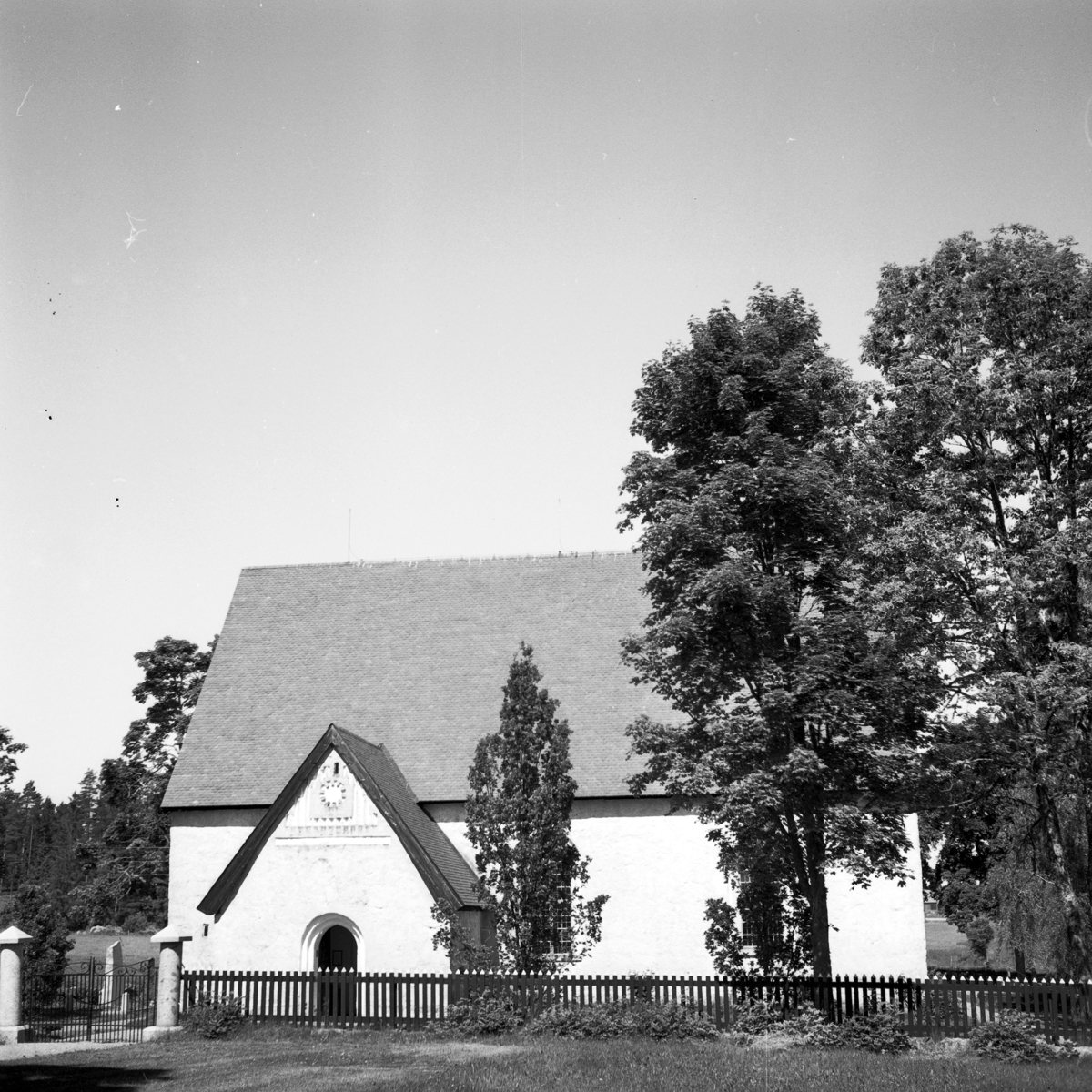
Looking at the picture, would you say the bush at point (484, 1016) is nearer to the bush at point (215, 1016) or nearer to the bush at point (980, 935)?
the bush at point (215, 1016)

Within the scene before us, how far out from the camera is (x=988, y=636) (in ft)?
76.0

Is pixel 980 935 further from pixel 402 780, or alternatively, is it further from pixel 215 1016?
pixel 215 1016

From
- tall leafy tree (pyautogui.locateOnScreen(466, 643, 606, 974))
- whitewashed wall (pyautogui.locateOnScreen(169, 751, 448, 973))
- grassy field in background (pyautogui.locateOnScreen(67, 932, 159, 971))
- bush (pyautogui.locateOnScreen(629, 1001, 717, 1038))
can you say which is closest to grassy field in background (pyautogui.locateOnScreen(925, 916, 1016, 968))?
tall leafy tree (pyautogui.locateOnScreen(466, 643, 606, 974))

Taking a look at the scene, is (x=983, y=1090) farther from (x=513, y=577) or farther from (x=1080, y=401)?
(x=513, y=577)

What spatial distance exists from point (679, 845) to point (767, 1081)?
42.9ft

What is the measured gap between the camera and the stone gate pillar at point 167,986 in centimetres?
2470

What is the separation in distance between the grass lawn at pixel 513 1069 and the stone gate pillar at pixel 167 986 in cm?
205

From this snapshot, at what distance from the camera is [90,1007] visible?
2486cm

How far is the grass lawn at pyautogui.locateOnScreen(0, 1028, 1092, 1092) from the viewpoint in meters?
16.5

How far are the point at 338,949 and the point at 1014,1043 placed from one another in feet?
57.6

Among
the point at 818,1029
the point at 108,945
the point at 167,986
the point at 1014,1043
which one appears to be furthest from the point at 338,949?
the point at 108,945

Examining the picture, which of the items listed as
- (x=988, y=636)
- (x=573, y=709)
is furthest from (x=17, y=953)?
(x=988, y=636)

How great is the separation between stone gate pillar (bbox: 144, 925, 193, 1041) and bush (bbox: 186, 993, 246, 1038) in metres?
0.37

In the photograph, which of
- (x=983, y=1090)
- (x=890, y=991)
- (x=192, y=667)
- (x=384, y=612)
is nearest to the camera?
(x=983, y=1090)
